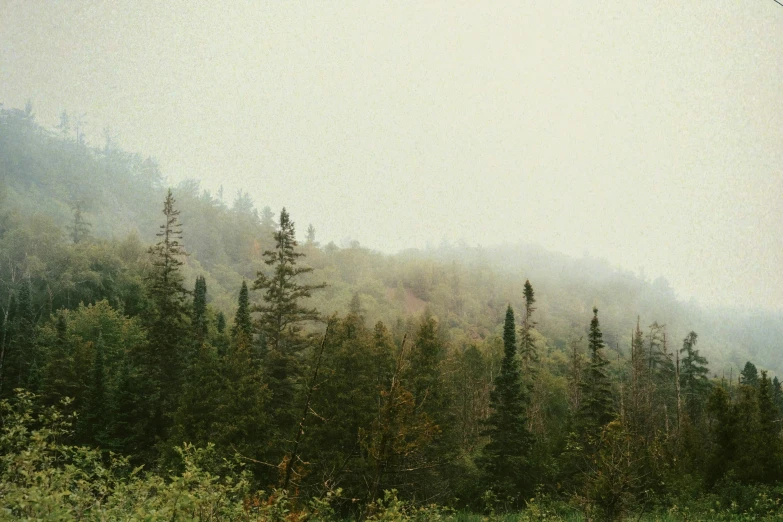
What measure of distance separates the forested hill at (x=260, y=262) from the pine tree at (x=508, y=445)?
64.9m

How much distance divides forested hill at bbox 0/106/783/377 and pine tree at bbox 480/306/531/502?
64.9 m

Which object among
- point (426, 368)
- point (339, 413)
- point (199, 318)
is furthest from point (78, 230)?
point (339, 413)

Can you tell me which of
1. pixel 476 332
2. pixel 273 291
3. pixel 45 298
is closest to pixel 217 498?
pixel 273 291

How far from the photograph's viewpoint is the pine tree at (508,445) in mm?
29312

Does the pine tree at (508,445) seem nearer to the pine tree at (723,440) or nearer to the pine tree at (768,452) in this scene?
the pine tree at (723,440)

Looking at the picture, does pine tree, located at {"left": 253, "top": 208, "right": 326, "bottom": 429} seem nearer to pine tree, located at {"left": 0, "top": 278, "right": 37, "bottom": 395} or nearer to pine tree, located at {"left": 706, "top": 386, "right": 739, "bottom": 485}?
pine tree, located at {"left": 706, "top": 386, "right": 739, "bottom": 485}

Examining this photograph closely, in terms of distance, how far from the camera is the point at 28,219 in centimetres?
8994

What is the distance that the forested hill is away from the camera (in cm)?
11212

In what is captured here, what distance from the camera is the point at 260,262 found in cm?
13188

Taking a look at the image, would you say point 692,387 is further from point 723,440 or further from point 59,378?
point 59,378

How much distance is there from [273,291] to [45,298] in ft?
190

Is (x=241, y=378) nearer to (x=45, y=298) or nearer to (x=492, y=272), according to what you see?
(x=45, y=298)

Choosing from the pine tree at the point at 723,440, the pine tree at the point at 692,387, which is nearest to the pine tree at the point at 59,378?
the pine tree at the point at 723,440

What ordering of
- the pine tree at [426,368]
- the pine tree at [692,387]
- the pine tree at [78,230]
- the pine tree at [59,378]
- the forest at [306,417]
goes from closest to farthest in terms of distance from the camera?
1. the forest at [306,417]
2. the pine tree at [426,368]
3. the pine tree at [59,378]
4. the pine tree at [692,387]
5. the pine tree at [78,230]
